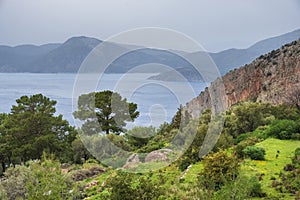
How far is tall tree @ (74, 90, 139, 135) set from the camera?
25531 millimetres

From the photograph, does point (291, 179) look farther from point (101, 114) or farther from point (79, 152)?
point (101, 114)

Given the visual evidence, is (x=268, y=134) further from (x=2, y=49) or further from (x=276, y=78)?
(x=2, y=49)

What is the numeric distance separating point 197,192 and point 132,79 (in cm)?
524

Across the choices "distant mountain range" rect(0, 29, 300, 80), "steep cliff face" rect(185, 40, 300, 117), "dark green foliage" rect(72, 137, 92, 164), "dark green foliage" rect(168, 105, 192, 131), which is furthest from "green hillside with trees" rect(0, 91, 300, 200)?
Result: "steep cliff face" rect(185, 40, 300, 117)

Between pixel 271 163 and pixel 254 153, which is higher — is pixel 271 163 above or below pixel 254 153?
below

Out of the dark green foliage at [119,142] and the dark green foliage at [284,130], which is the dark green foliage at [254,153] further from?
the dark green foliage at [119,142]

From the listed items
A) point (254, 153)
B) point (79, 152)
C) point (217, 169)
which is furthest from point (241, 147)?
point (79, 152)

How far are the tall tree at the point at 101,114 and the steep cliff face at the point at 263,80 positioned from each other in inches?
220

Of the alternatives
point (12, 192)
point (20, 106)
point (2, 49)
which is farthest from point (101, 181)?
point (2, 49)

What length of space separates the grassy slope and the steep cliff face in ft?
47.9

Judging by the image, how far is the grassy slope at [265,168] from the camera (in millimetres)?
9748

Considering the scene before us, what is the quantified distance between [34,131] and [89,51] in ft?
31.8

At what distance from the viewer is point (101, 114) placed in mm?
26766

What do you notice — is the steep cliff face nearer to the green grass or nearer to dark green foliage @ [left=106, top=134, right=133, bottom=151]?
dark green foliage @ [left=106, top=134, right=133, bottom=151]
